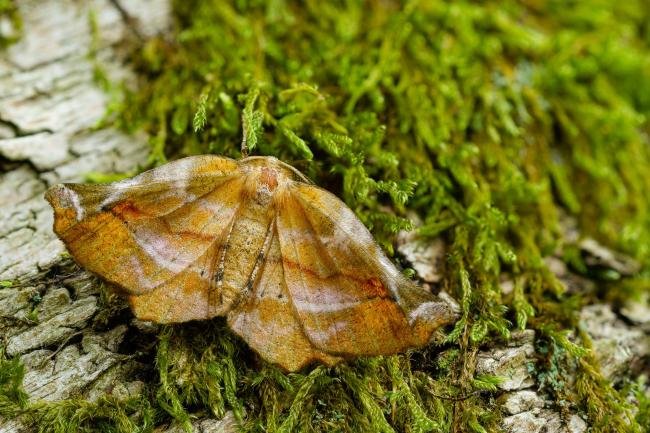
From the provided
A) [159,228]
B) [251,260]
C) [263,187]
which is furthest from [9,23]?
[251,260]

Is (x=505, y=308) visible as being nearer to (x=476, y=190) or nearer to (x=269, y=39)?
(x=476, y=190)

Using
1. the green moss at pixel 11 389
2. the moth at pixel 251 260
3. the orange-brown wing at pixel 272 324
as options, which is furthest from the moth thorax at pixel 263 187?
the green moss at pixel 11 389

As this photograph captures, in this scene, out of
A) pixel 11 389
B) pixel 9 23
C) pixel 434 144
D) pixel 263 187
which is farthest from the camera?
pixel 9 23

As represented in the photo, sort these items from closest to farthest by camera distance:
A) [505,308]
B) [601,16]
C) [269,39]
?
1. [505,308]
2. [269,39]
3. [601,16]

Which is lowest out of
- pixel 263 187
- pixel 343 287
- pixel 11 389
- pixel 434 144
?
pixel 11 389

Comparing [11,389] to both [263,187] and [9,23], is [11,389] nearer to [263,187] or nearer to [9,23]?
[263,187]

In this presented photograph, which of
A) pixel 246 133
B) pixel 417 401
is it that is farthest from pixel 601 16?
pixel 417 401
